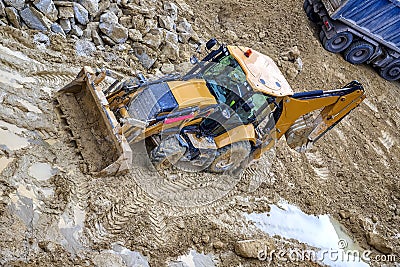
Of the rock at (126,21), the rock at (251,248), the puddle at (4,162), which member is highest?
the rock at (126,21)

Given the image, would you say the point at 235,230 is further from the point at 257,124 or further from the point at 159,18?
the point at 159,18

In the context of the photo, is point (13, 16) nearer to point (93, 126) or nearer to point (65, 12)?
point (65, 12)

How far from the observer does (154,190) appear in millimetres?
5797

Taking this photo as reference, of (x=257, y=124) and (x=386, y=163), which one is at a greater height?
(x=257, y=124)

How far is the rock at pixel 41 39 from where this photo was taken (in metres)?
6.98

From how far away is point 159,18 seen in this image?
829cm

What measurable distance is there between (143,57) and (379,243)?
4645 millimetres

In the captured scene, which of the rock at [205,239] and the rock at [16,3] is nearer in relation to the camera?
the rock at [205,239]

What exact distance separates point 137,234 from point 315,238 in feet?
→ 8.50

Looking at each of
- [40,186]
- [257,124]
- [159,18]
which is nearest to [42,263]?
[40,186]

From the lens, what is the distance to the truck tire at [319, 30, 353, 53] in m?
9.76

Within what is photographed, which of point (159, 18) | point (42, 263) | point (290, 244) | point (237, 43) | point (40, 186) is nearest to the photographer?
point (42, 263)

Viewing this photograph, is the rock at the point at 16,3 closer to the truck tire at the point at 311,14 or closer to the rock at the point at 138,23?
the rock at the point at 138,23

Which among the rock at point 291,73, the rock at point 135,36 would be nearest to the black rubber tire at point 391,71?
the rock at point 291,73
